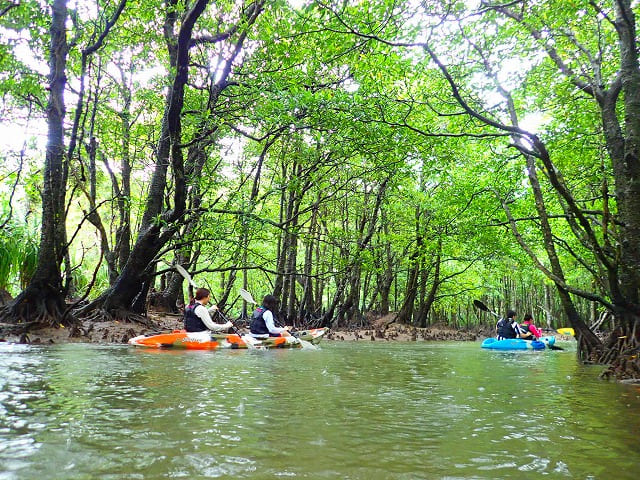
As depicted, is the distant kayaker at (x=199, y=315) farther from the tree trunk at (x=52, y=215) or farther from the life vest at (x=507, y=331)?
the life vest at (x=507, y=331)

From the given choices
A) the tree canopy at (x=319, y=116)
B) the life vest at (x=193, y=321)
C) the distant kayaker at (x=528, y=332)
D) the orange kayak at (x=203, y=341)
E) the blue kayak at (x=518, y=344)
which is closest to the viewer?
the tree canopy at (x=319, y=116)

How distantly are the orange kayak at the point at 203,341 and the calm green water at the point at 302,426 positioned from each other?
11.4 feet

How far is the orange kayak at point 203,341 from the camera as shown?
9078 millimetres

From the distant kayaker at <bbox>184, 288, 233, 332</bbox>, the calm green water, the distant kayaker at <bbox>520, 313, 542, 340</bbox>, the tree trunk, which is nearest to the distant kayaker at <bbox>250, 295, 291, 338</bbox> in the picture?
the distant kayaker at <bbox>184, 288, 233, 332</bbox>

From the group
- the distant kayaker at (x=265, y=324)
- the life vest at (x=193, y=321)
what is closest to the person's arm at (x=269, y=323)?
the distant kayaker at (x=265, y=324)

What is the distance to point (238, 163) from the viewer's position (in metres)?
15.2

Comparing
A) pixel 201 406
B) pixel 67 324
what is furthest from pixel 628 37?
pixel 67 324

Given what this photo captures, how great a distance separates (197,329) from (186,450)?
305 inches

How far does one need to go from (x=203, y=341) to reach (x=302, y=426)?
6785 mm

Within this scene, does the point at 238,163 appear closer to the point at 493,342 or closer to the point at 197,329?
the point at 197,329

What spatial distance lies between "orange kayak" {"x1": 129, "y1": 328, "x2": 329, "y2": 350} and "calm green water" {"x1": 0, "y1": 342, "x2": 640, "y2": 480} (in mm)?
3462

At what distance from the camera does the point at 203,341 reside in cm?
931

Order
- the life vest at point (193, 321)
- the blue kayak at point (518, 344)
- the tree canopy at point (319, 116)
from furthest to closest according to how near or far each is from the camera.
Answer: the blue kayak at point (518, 344) → the life vest at point (193, 321) → the tree canopy at point (319, 116)

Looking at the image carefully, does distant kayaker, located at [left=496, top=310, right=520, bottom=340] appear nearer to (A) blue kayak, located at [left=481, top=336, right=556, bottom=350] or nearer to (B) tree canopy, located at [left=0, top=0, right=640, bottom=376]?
(A) blue kayak, located at [left=481, top=336, right=556, bottom=350]
